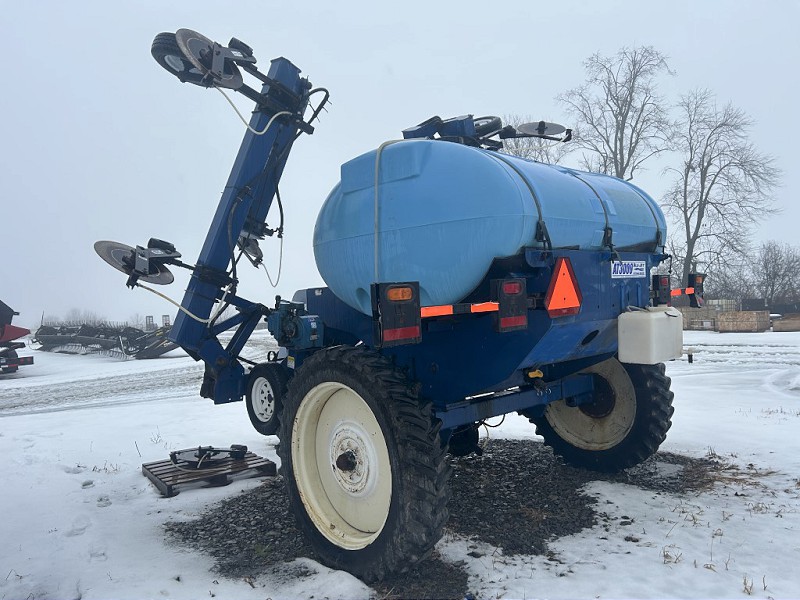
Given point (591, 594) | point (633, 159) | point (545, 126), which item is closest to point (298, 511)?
point (591, 594)

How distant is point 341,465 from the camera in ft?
10.8

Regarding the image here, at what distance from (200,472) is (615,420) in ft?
11.6

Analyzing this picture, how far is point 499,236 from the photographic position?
9.91ft

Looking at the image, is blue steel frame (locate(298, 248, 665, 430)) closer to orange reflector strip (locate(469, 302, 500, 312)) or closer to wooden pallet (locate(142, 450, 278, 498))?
orange reflector strip (locate(469, 302, 500, 312))

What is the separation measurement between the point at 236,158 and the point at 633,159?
934 inches

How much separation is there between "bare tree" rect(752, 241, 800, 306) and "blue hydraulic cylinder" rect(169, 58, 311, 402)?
1654 inches

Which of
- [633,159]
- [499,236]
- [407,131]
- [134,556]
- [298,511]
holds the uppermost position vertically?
[633,159]

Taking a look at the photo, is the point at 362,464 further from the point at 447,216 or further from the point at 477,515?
the point at 447,216

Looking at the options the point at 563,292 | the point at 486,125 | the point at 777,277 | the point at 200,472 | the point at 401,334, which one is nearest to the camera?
the point at 401,334

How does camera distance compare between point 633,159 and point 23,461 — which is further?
point 633,159

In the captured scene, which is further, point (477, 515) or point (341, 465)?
point (477, 515)

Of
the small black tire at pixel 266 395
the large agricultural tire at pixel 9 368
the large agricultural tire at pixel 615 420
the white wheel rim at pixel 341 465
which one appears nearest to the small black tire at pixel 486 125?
the large agricultural tire at pixel 615 420

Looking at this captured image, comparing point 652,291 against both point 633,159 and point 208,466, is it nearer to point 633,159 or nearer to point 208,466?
point 208,466

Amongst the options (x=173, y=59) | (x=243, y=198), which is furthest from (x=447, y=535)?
(x=173, y=59)
